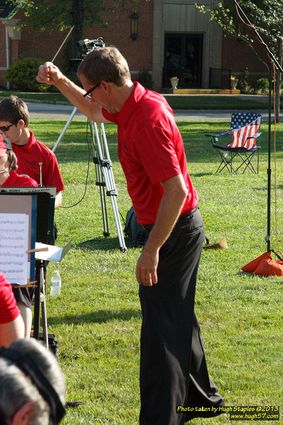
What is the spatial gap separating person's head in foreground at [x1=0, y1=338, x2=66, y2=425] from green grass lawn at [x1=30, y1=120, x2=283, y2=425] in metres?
3.28

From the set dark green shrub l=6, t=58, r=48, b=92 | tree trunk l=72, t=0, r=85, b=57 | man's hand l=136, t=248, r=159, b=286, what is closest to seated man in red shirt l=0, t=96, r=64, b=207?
man's hand l=136, t=248, r=159, b=286

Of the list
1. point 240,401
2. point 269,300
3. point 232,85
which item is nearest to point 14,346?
point 240,401

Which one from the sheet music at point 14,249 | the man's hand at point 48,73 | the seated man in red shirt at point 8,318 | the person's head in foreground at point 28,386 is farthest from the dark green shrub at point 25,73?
the person's head in foreground at point 28,386

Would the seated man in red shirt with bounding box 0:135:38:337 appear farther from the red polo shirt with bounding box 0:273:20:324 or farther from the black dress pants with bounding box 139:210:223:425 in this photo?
the red polo shirt with bounding box 0:273:20:324

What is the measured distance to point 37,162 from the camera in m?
7.04

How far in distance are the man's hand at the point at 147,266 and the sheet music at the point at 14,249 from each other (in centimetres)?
84

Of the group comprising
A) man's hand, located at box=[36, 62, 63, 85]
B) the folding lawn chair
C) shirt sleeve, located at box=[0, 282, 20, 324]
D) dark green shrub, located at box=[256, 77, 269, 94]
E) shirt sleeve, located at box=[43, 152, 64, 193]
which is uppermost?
man's hand, located at box=[36, 62, 63, 85]

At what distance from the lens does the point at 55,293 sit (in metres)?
7.96

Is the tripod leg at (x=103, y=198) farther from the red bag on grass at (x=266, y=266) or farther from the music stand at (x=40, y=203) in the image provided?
the music stand at (x=40, y=203)

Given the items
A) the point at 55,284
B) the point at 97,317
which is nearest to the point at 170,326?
the point at 55,284

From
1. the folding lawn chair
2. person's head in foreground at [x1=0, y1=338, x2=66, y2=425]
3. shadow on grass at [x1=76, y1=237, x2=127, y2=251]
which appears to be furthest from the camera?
the folding lawn chair

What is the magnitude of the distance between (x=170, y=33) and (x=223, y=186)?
3335 cm

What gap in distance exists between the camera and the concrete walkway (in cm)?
2950

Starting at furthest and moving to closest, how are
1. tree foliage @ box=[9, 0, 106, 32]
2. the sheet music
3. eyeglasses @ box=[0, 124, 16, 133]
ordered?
tree foliage @ box=[9, 0, 106, 32], eyeglasses @ box=[0, 124, 16, 133], the sheet music
